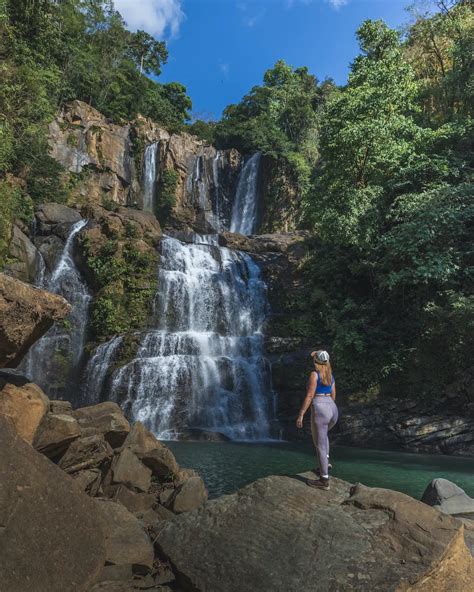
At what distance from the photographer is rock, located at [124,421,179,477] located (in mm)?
8016

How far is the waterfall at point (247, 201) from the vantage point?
38.8 meters

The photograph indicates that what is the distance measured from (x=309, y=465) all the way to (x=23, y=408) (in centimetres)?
892

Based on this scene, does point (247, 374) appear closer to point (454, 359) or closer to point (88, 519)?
point (454, 359)

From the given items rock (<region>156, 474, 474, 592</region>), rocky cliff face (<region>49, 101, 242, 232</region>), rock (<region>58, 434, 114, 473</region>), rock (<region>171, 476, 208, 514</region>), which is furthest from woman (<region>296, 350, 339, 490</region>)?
rocky cliff face (<region>49, 101, 242, 232</region>)

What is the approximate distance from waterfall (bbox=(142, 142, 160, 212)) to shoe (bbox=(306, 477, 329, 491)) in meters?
34.2

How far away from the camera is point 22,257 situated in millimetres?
22781

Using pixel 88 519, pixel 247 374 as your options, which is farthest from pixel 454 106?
pixel 88 519

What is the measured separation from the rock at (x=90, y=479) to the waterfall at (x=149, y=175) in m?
32.7

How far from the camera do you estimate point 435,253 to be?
1736cm

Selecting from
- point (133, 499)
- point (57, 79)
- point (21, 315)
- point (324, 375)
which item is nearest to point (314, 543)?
point (324, 375)

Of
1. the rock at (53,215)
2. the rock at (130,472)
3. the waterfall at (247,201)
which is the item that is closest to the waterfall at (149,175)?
the waterfall at (247,201)

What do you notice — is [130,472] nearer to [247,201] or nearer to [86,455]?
[86,455]

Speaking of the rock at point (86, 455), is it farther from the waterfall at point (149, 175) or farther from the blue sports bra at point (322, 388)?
the waterfall at point (149, 175)

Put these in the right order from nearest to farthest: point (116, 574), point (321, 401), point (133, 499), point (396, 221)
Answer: point (116, 574) < point (321, 401) < point (133, 499) < point (396, 221)
